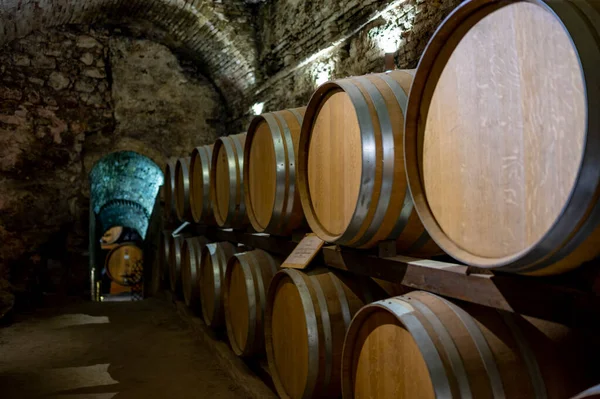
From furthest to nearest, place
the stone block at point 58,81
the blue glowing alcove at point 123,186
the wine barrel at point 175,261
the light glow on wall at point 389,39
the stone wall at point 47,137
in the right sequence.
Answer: the blue glowing alcove at point 123,186, the stone block at point 58,81, the stone wall at point 47,137, the wine barrel at point 175,261, the light glow on wall at point 389,39

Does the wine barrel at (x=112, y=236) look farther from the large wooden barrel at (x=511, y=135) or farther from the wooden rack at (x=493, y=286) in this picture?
the large wooden barrel at (x=511, y=135)

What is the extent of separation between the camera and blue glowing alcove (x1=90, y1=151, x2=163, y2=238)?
28.0ft

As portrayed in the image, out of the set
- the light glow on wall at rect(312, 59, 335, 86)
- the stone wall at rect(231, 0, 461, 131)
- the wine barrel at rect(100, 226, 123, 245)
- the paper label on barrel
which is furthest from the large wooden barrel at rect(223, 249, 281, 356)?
the wine barrel at rect(100, 226, 123, 245)

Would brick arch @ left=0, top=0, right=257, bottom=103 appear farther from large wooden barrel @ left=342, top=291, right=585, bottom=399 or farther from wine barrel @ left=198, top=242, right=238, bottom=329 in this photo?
large wooden barrel @ left=342, top=291, right=585, bottom=399

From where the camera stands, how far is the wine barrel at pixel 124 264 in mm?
11930

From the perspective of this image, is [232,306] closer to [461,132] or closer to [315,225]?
[315,225]

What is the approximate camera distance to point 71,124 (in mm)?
7582

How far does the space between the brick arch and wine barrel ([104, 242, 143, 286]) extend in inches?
239

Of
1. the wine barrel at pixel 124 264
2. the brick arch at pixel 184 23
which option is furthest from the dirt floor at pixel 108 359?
the wine barrel at pixel 124 264

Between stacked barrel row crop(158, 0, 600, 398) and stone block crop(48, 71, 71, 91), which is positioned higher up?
stone block crop(48, 71, 71, 91)

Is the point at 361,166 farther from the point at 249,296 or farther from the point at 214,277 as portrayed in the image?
the point at 214,277

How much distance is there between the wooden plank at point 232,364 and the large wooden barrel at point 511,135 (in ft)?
6.41

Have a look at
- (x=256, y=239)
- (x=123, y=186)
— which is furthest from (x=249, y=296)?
(x=123, y=186)

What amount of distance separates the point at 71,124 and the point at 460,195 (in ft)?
24.5
